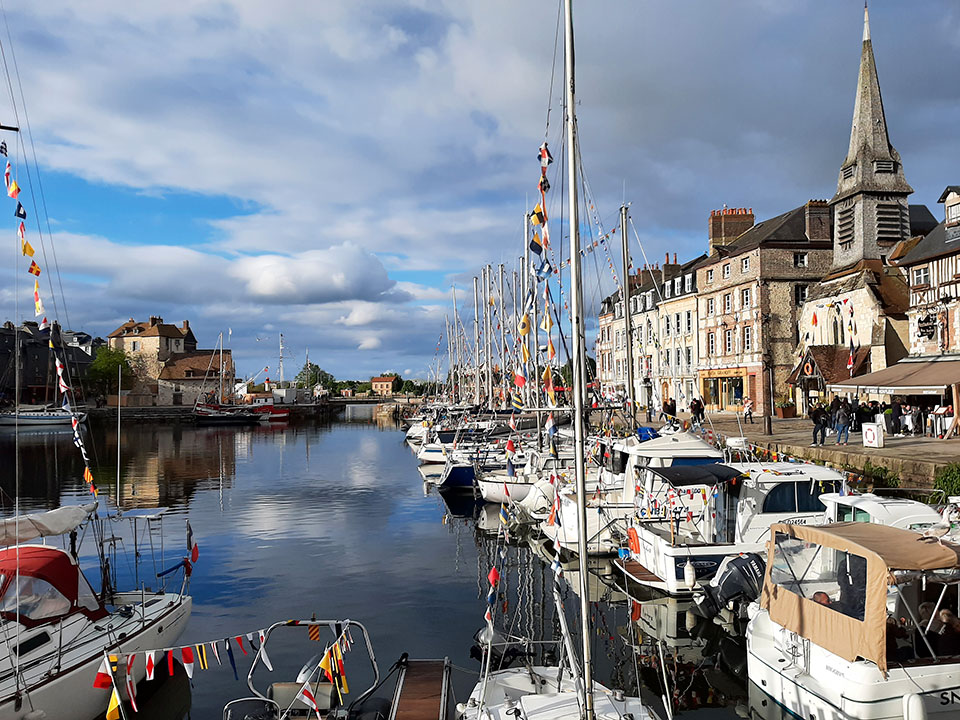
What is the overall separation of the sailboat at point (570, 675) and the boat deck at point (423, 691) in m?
0.38

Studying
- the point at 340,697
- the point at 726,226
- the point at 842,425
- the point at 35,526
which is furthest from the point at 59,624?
the point at 726,226

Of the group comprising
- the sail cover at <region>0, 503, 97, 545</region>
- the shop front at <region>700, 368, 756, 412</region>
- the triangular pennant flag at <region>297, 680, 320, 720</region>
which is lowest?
the triangular pennant flag at <region>297, 680, 320, 720</region>

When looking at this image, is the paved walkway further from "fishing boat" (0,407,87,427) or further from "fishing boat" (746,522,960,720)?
"fishing boat" (0,407,87,427)

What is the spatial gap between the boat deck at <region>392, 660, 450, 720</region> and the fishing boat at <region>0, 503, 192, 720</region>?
4113mm

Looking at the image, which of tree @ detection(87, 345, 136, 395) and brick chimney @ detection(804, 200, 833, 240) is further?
tree @ detection(87, 345, 136, 395)

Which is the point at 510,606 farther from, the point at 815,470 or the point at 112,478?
the point at 112,478

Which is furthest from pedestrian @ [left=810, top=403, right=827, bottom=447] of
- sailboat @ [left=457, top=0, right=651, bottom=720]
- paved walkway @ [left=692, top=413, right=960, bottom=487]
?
sailboat @ [left=457, top=0, right=651, bottom=720]

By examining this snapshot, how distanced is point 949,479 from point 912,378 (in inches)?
432

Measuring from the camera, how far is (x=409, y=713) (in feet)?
29.1

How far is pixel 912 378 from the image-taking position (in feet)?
97.8

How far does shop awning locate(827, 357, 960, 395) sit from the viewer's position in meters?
28.3

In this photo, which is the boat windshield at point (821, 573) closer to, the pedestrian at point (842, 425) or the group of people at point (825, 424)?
the group of people at point (825, 424)

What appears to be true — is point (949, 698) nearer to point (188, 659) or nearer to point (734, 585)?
point (734, 585)

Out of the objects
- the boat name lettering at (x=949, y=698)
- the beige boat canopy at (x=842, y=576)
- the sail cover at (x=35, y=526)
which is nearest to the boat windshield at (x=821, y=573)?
the beige boat canopy at (x=842, y=576)
